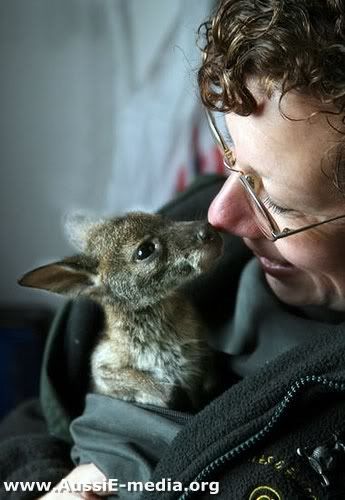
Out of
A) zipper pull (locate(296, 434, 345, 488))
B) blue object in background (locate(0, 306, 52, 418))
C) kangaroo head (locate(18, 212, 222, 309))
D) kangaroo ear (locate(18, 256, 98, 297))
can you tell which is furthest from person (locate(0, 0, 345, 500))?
blue object in background (locate(0, 306, 52, 418))

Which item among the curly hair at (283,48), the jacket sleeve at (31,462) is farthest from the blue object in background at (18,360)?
the curly hair at (283,48)

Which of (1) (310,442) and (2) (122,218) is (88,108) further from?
(1) (310,442)

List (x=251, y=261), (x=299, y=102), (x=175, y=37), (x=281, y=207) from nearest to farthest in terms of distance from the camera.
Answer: (x=299, y=102) < (x=281, y=207) < (x=251, y=261) < (x=175, y=37)

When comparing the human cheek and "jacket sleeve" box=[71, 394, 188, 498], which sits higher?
the human cheek

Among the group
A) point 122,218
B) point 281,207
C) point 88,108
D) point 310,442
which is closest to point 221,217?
point 281,207

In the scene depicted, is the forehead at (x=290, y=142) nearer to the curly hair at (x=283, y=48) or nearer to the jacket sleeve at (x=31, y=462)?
the curly hair at (x=283, y=48)

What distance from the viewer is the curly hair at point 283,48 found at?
98 centimetres

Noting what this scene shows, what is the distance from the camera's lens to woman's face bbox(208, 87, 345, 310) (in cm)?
103

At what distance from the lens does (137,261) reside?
1.37 meters

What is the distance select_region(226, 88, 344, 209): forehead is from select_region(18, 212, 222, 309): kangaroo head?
0.84 feet

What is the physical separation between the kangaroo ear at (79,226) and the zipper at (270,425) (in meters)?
0.56

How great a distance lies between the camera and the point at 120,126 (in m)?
2.88

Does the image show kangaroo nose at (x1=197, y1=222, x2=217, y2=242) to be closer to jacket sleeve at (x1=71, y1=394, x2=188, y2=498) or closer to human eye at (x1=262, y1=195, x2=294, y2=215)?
human eye at (x1=262, y1=195, x2=294, y2=215)

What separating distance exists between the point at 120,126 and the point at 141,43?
33 cm
